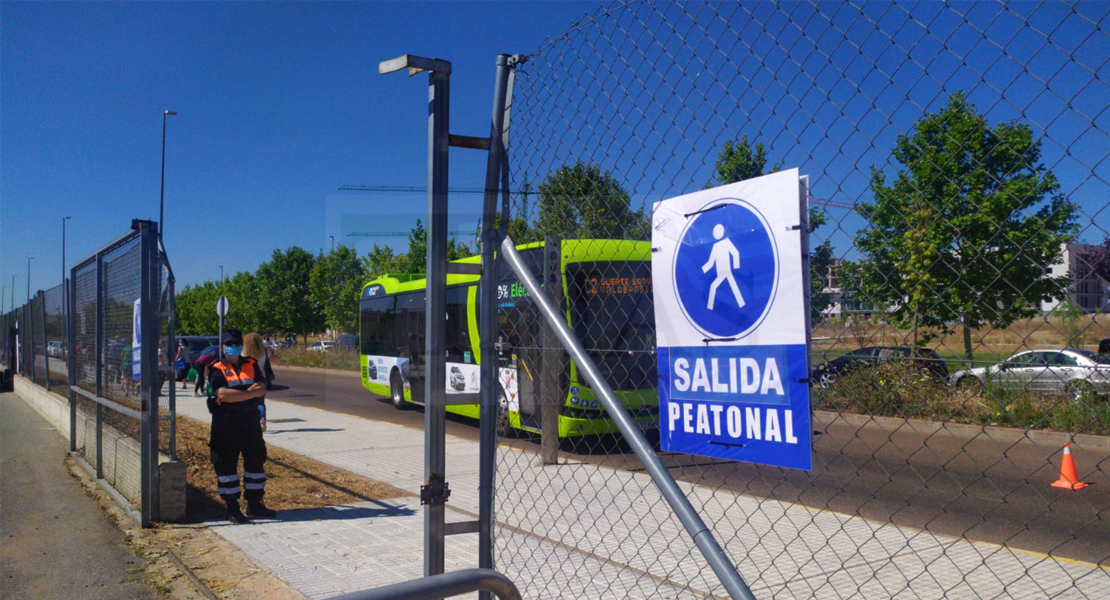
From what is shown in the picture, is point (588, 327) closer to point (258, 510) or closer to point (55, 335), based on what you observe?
point (258, 510)

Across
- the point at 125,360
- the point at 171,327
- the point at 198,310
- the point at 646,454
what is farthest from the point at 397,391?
the point at 198,310

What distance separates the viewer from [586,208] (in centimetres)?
329

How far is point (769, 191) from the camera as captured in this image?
226 centimetres

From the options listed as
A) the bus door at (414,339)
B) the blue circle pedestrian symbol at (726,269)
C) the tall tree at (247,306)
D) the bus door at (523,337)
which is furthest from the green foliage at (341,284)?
the blue circle pedestrian symbol at (726,269)

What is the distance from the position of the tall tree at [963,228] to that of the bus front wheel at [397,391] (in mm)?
17875

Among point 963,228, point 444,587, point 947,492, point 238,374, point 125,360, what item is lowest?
point 947,492

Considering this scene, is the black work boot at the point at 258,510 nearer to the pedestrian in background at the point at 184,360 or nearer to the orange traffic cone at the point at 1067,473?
the orange traffic cone at the point at 1067,473

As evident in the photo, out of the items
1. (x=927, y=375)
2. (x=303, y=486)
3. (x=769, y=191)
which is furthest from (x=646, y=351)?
(x=303, y=486)

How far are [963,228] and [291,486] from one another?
27.7 feet

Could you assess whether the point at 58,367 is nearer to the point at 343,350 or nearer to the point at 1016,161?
the point at 1016,161

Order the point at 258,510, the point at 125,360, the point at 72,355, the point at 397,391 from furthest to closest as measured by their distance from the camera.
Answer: the point at 397,391 < the point at 72,355 < the point at 125,360 < the point at 258,510

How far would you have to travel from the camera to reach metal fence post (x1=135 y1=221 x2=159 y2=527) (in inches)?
274

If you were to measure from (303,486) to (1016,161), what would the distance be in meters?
8.57

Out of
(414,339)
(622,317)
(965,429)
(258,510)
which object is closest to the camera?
(965,429)
